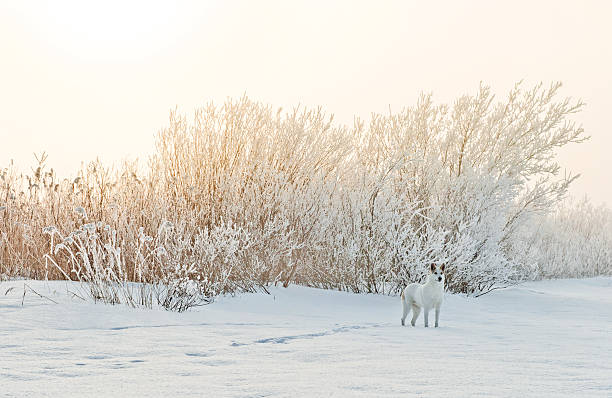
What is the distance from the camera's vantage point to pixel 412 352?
14.5ft

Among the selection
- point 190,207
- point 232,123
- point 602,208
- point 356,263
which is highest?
point 602,208

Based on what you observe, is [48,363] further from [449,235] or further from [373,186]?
[449,235]

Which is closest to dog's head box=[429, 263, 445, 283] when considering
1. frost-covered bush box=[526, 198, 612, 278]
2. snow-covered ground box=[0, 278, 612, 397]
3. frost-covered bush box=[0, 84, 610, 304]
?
snow-covered ground box=[0, 278, 612, 397]

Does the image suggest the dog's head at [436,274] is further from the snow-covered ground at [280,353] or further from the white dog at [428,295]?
the snow-covered ground at [280,353]

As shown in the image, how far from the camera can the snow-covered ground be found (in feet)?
10.4

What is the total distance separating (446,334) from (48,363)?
10.6ft

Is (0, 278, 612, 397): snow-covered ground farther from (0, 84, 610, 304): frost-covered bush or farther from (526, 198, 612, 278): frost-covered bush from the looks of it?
(526, 198, 612, 278): frost-covered bush

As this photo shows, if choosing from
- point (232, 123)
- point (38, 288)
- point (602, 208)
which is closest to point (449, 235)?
point (232, 123)

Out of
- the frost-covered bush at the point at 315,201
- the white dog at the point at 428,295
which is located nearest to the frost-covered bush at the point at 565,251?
the frost-covered bush at the point at 315,201

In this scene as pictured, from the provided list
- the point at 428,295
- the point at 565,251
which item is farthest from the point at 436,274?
the point at 565,251

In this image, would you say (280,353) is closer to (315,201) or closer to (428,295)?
(428,295)

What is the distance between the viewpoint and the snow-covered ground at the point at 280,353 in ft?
10.4

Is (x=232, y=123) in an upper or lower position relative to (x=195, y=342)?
upper

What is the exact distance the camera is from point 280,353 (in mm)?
4258
